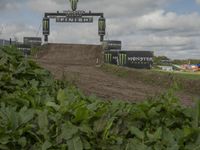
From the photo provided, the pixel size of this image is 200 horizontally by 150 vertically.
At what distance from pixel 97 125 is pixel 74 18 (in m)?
50.4

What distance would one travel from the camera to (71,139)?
3592 mm

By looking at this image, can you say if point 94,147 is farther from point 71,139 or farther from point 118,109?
point 118,109

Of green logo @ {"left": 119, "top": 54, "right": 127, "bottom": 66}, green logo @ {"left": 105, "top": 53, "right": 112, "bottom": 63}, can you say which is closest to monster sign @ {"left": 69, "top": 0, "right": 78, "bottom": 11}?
green logo @ {"left": 105, "top": 53, "right": 112, "bottom": 63}

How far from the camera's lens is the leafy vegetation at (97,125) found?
11.9 feet

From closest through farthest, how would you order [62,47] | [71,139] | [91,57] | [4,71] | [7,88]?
[71,139] < [7,88] < [4,71] < [91,57] < [62,47]

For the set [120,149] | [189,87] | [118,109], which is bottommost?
[189,87]

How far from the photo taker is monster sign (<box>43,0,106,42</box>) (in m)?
53.2

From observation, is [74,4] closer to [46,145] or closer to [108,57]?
[108,57]

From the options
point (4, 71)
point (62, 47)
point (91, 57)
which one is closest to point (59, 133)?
point (4, 71)

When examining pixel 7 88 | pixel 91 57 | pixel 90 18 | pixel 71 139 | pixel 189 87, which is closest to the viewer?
pixel 71 139

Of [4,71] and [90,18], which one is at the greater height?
[90,18]

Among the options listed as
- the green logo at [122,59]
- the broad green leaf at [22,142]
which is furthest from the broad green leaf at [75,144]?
the green logo at [122,59]

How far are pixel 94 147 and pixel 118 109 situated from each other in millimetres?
635

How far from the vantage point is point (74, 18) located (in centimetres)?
5341
